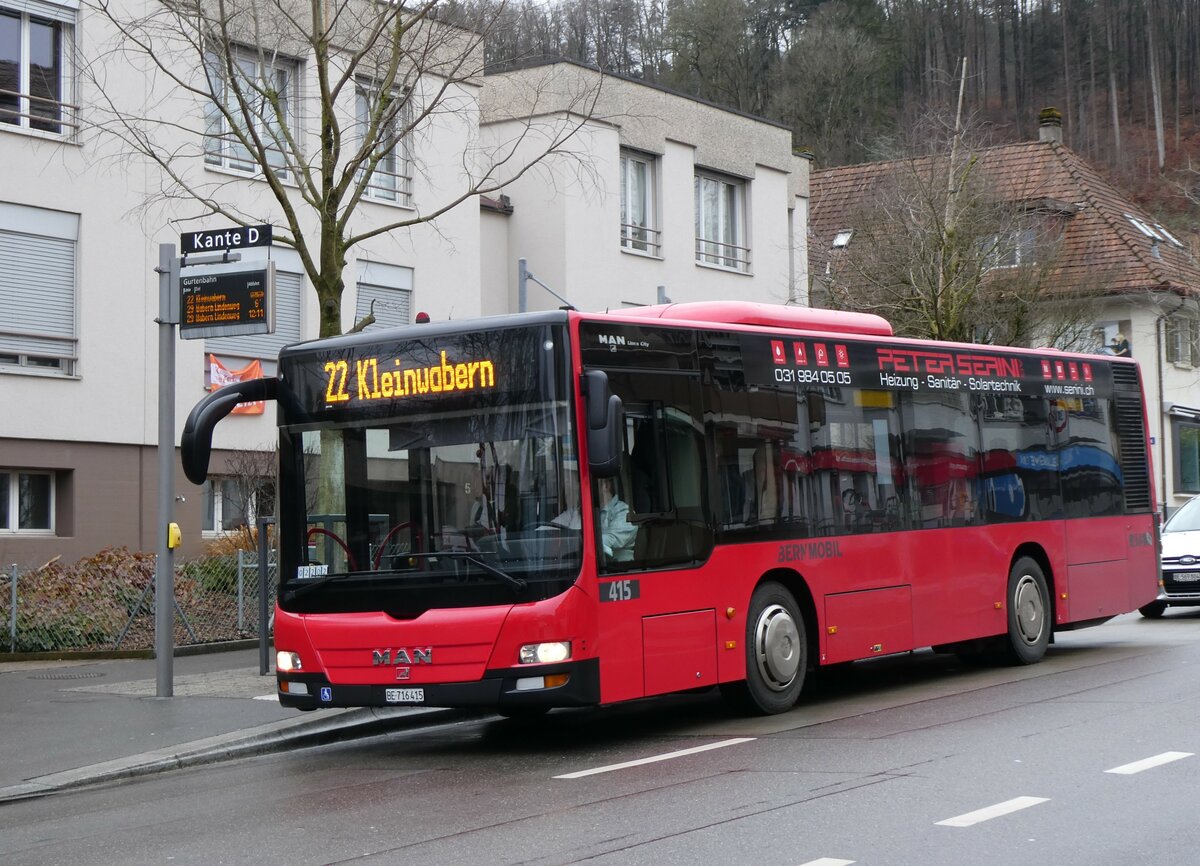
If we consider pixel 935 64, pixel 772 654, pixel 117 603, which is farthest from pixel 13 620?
pixel 935 64

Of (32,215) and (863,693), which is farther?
(32,215)

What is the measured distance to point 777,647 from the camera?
40.0 ft

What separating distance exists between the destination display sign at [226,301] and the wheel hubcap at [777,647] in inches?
194

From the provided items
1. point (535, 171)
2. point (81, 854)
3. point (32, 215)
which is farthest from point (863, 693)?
point (535, 171)

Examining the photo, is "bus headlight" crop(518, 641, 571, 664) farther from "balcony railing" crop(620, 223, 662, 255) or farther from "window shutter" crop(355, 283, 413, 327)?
"balcony railing" crop(620, 223, 662, 255)

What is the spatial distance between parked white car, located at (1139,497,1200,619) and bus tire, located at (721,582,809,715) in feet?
33.5

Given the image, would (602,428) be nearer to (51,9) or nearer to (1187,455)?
(51,9)

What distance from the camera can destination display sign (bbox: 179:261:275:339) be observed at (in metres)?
13.8

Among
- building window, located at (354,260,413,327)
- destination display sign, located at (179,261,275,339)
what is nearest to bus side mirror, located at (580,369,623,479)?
destination display sign, located at (179,261,275,339)

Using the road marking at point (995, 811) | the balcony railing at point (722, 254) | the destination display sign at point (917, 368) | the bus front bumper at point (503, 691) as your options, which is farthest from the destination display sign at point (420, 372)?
the balcony railing at point (722, 254)

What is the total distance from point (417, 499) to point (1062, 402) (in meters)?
8.09

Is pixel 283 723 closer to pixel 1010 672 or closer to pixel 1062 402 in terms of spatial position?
pixel 1010 672

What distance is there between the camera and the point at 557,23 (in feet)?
151

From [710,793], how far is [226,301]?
7271 mm
